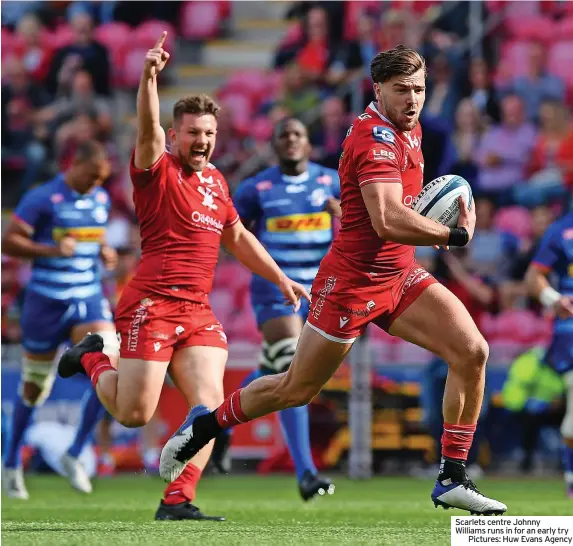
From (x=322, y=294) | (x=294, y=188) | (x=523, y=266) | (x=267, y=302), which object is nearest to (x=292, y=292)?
(x=322, y=294)

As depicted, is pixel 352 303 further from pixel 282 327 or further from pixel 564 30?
pixel 564 30

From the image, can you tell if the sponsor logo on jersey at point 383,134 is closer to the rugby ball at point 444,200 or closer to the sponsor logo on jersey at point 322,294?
the rugby ball at point 444,200

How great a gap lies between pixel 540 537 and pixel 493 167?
9.73 metres

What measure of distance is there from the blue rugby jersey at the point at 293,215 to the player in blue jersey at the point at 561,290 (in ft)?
5.95

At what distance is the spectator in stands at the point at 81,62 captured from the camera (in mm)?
17281

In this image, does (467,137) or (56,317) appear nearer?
(56,317)

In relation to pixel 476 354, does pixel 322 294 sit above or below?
above

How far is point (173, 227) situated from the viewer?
7.48m

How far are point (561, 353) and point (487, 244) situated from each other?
425cm

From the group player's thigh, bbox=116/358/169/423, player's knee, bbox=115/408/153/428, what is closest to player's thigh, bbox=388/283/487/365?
player's thigh, bbox=116/358/169/423

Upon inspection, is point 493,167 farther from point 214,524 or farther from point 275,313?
point 214,524

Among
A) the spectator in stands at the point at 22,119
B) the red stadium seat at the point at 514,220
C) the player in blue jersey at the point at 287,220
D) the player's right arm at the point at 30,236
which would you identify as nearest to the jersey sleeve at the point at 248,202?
the player in blue jersey at the point at 287,220

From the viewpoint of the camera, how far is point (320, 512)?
8.29 m

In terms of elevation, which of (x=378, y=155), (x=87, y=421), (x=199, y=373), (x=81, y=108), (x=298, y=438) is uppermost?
(x=378, y=155)
